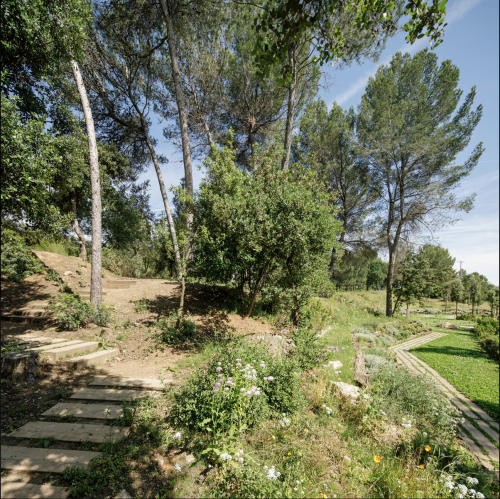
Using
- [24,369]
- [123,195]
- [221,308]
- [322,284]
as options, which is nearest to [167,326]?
[221,308]

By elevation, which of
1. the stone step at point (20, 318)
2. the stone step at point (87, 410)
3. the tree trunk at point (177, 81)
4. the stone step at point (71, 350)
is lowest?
the stone step at point (87, 410)

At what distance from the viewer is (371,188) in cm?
1612

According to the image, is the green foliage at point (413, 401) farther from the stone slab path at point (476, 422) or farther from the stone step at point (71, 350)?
the stone step at point (71, 350)

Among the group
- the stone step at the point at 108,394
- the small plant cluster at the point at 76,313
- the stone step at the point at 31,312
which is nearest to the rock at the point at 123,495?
the stone step at the point at 108,394

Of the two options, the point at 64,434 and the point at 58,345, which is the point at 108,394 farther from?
the point at 58,345

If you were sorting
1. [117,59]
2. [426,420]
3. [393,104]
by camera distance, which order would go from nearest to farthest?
1. [426,420]
2. [117,59]
3. [393,104]

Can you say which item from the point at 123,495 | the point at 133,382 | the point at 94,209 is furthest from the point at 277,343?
the point at 94,209

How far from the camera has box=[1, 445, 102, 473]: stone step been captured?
6.78 feet

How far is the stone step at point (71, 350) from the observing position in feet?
13.4

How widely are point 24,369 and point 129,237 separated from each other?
30.2 feet

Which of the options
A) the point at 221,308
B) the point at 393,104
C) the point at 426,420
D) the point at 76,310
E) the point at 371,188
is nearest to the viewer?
the point at 426,420

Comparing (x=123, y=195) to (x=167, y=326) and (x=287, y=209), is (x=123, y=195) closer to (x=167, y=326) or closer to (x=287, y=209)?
(x=167, y=326)

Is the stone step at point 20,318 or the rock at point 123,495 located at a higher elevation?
the stone step at point 20,318

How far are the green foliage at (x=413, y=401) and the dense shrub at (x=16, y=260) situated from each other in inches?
385
